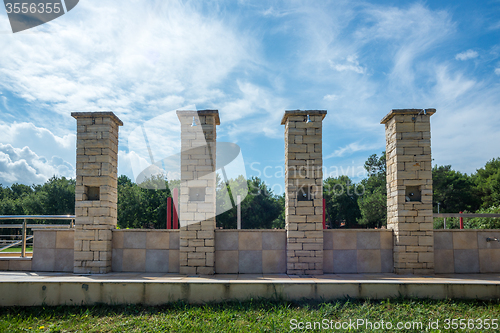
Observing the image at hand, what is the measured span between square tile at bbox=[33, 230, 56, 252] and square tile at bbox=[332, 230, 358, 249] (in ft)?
21.9

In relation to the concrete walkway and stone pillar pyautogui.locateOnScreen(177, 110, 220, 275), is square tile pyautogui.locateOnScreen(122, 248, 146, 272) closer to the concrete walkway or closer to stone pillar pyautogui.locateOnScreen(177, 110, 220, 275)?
stone pillar pyautogui.locateOnScreen(177, 110, 220, 275)

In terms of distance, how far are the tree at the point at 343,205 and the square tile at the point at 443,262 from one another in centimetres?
3141

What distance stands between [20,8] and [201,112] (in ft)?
15.0

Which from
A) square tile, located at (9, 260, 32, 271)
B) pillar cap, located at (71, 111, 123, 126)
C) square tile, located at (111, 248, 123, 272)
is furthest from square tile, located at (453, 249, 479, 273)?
square tile, located at (9, 260, 32, 271)

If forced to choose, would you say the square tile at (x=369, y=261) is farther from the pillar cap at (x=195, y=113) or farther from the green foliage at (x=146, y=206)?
the green foliage at (x=146, y=206)

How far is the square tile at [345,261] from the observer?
772cm

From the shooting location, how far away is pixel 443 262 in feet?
25.4

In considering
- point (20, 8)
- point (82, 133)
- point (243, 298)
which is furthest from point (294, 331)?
point (20, 8)

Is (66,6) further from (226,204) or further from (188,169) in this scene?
(226,204)

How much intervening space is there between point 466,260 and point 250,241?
511cm

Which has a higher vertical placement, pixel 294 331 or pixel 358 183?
pixel 358 183

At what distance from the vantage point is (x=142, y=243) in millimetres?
7797

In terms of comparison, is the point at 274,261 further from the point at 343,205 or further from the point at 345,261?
the point at 343,205

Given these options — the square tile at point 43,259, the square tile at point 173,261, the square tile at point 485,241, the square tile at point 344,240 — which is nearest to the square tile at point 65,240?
the square tile at point 43,259
